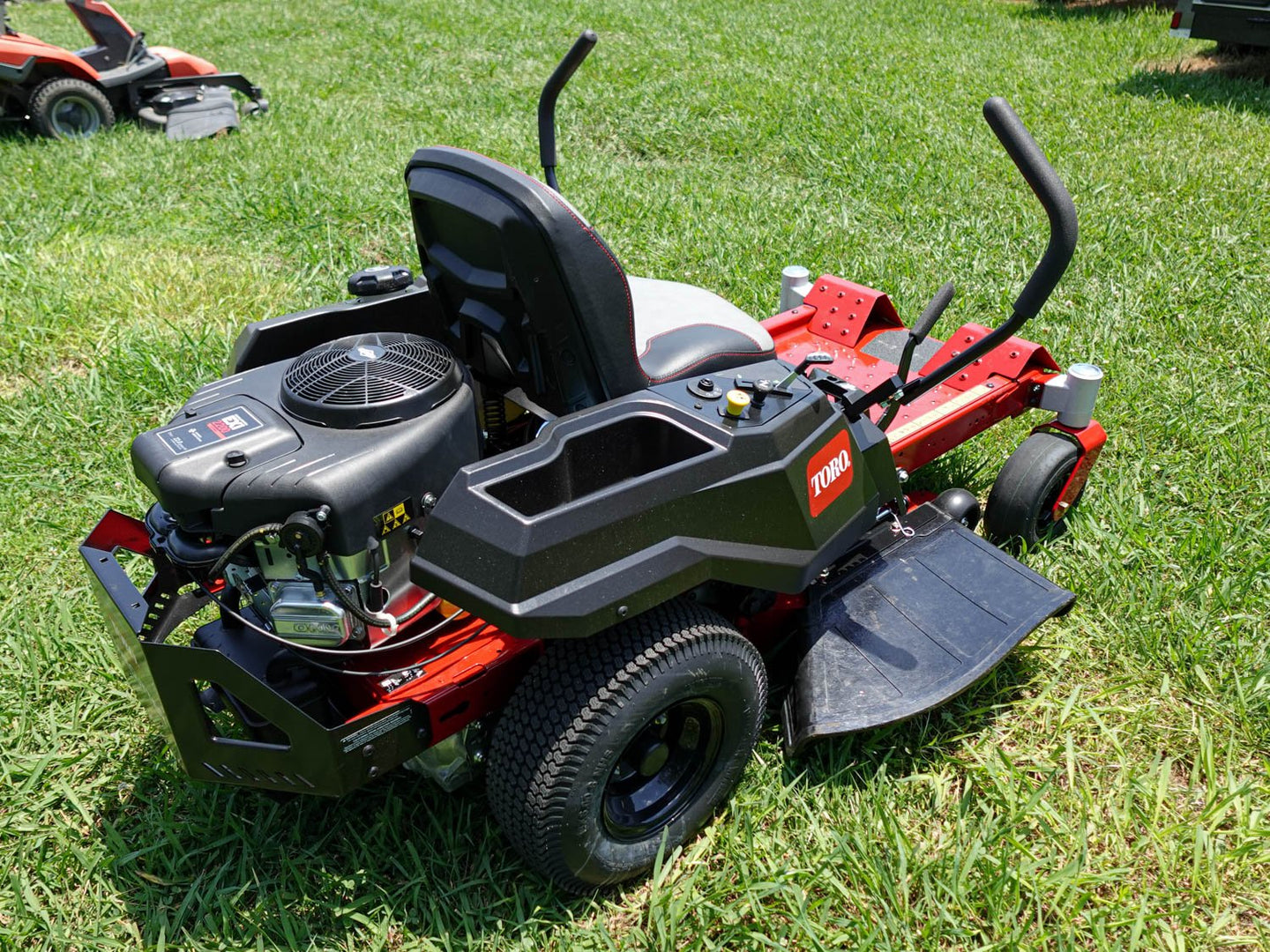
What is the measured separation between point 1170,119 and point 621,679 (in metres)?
6.41

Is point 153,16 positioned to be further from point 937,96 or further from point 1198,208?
point 1198,208

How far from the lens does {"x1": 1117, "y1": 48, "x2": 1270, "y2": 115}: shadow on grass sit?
6.91 metres

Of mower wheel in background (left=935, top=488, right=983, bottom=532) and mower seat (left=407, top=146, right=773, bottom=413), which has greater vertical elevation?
mower seat (left=407, top=146, right=773, bottom=413)

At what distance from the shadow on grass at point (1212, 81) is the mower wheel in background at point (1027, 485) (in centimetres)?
515

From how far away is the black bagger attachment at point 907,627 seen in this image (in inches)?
89.8

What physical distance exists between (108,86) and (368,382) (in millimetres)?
6403

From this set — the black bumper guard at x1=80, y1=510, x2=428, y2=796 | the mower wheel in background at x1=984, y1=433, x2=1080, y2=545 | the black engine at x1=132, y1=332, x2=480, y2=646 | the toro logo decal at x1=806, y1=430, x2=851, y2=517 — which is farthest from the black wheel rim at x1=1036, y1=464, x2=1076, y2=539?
the black bumper guard at x1=80, y1=510, x2=428, y2=796

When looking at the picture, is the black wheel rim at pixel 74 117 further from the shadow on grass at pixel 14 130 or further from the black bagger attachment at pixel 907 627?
the black bagger attachment at pixel 907 627

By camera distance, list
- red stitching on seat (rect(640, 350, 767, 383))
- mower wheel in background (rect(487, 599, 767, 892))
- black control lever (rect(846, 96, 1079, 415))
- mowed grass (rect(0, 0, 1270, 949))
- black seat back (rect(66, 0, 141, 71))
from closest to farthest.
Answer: mower wheel in background (rect(487, 599, 767, 892)), black control lever (rect(846, 96, 1079, 415)), mowed grass (rect(0, 0, 1270, 949)), red stitching on seat (rect(640, 350, 767, 383)), black seat back (rect(66, 0, 141, 71))

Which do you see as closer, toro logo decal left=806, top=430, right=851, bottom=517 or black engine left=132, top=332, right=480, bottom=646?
Result: black engine left=132, top=332, right=480, bottom=646

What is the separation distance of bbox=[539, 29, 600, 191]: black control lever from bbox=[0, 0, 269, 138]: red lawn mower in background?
16.2 ft

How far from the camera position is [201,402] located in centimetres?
208

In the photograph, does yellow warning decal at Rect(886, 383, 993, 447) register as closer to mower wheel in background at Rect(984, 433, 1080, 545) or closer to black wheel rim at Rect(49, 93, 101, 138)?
mower wheel in background at Rect(984, 433, 1080, 545)

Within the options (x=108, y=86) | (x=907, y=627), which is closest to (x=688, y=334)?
(x=907, y=627)
